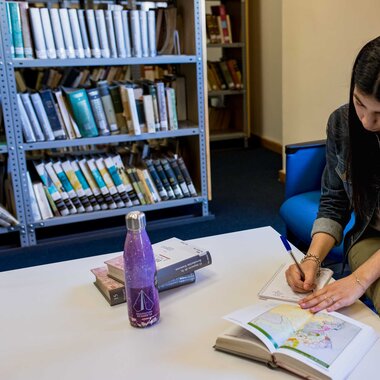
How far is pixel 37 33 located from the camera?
2562 millimetres

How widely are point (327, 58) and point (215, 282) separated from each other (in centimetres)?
232

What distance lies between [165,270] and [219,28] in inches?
168

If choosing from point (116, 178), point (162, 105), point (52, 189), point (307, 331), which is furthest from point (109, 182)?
point (307, 331)

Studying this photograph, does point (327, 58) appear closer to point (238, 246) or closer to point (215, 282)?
point (238, 246)

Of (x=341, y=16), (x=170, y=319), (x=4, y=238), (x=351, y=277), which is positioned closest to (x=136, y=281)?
(x=170, y=319)

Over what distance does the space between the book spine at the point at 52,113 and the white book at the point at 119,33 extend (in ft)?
1.47

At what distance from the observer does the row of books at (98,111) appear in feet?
8.67

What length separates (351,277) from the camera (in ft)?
3.57

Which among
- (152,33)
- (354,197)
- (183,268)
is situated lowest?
(183,268)

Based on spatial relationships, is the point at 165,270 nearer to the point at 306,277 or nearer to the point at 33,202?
the point at 306,277

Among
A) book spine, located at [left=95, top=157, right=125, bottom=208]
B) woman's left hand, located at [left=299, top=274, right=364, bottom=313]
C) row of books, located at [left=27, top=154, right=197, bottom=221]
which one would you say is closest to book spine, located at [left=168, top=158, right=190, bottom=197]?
row of books, located at [left=27, top=154, right=197, bottom=221]

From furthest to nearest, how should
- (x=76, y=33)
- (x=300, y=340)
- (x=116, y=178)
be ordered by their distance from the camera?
A: 1. (x=116, y=178)
2. (x=76, y=33)
3. (x=300, y=340)

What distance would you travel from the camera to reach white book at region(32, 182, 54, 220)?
106 inches

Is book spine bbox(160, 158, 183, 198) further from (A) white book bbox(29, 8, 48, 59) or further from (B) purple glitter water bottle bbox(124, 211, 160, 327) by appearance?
(B) purple glitter water bottle bbox(124, 211, 160, 327)
